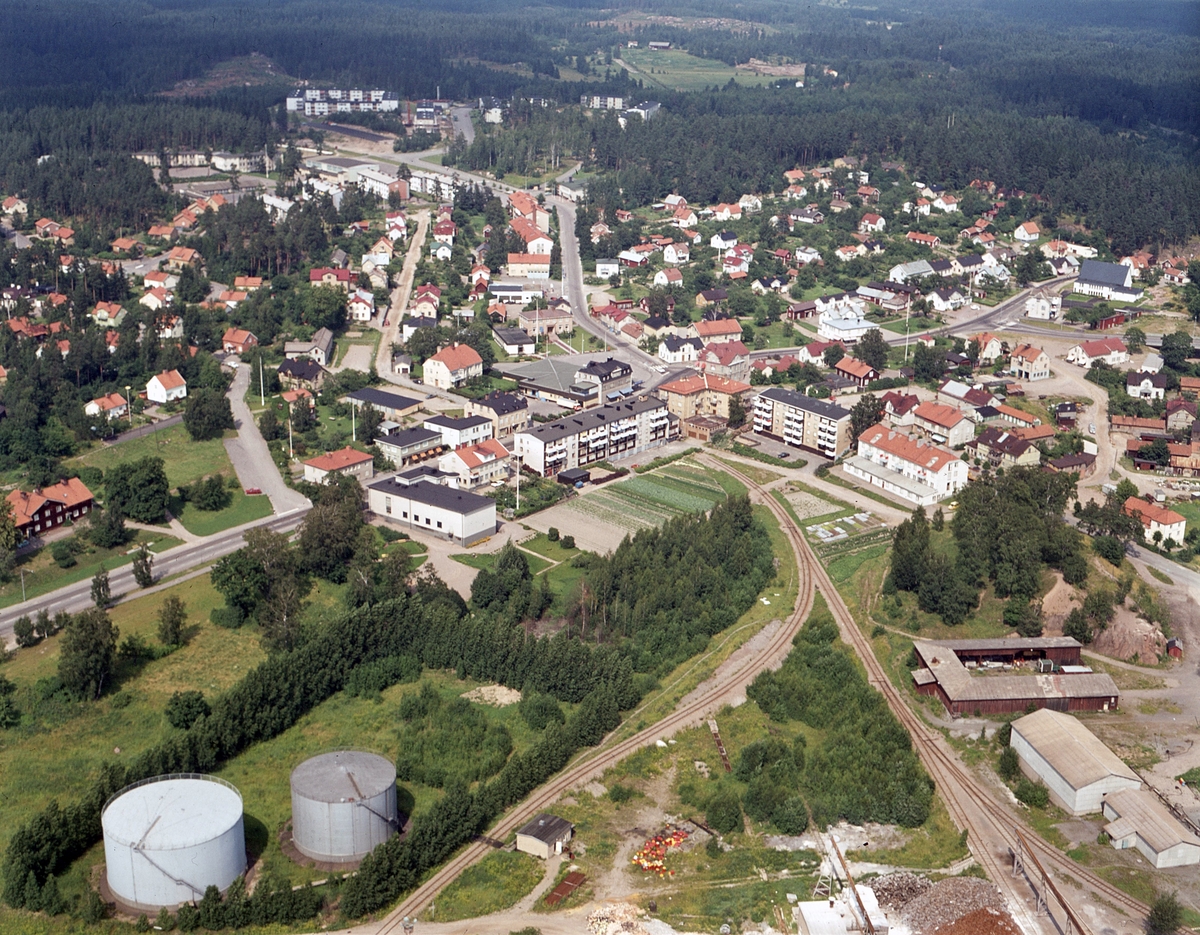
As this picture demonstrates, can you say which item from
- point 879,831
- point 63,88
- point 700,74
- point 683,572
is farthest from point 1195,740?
point 700,74

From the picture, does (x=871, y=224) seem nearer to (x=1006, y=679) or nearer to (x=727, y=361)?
(x=727, y=361)

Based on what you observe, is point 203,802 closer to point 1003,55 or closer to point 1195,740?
point 1195,740

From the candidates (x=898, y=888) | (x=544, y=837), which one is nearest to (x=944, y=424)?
(x=898, y=888)

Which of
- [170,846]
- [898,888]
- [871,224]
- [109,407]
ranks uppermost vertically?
[170,846]

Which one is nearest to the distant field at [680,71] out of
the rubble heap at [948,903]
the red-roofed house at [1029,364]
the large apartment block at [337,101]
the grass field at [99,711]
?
the large apartment block at [337,101]

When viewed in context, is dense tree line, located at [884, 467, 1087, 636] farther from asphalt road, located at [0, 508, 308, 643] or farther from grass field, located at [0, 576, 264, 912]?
asphalt road, located at [0, 508, 308, 643]

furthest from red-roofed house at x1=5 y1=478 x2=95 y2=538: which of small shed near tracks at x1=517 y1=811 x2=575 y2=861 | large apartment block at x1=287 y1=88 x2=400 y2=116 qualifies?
large apartment block at x1=287 y1=88 x2=400 y2=116
